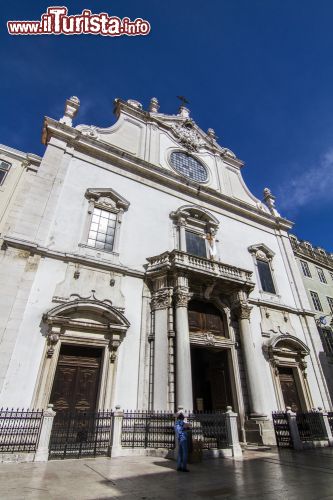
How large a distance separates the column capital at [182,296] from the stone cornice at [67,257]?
6.39 ft

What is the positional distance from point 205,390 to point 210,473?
1015 centimetres

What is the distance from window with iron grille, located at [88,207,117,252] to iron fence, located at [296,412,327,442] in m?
11.1

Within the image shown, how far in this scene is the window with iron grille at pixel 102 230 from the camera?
1369 centimetres

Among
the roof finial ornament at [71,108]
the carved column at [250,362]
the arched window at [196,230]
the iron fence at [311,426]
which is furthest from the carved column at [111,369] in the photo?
the roof finial ornament at [71,108]

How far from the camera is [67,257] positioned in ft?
39.8

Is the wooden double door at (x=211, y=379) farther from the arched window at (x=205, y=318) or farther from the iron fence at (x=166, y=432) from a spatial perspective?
the iron fence at (x=166, y=432)

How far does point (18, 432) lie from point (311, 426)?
431 inches

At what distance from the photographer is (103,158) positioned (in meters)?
16.5

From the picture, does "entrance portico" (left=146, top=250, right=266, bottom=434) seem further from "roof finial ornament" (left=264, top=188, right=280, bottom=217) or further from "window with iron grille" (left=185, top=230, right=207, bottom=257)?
"roof finial ornament" (left=264, top=188, right=280, bottom=217)

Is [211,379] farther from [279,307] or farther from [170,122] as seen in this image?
[170,122]

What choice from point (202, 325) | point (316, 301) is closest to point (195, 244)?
point (202, 325)

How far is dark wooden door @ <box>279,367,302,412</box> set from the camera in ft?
47.6

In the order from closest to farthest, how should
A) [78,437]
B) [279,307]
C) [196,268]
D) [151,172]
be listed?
[78,437]
[196,268]
[279,307]
[151,172]

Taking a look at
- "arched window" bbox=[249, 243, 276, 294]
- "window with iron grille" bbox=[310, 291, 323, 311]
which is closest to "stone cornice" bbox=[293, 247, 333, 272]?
"window with iron grille" bbox=[310, 291, 323, 311]
